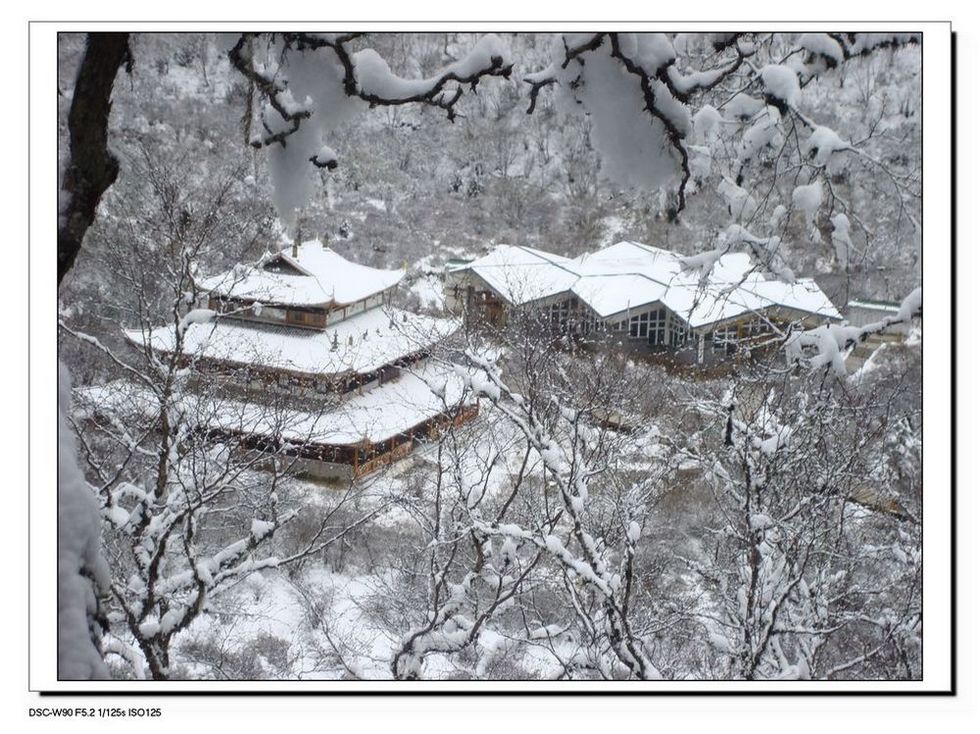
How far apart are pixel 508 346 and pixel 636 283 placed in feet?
2.51

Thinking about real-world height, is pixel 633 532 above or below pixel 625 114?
below

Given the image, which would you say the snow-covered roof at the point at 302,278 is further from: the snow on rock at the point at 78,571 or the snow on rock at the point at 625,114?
the snow on rock at the point at 78,571

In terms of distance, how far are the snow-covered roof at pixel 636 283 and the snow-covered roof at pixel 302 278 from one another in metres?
0.54

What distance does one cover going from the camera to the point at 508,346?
4.29m

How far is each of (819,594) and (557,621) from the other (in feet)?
4.45

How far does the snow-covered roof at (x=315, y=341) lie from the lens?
392 cm

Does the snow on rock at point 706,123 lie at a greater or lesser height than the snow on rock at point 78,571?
greater

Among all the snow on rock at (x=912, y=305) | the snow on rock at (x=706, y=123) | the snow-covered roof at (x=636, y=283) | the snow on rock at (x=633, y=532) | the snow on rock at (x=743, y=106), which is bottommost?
the snow on rock at (x=633, y=532)

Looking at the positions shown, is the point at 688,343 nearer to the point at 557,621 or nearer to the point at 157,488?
the point at 557,621

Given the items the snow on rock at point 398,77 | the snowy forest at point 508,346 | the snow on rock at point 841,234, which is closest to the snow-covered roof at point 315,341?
the snowy forest at point 508,346

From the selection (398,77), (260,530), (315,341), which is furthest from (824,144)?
(315,341)

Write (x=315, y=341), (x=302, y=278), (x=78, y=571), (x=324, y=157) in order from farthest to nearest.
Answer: (x=315, y=341), (x=302, y=278), (x=324, y=157), (x=78, y=571)

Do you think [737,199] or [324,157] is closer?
[737,199]

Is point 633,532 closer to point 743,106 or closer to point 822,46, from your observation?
point 743,106
